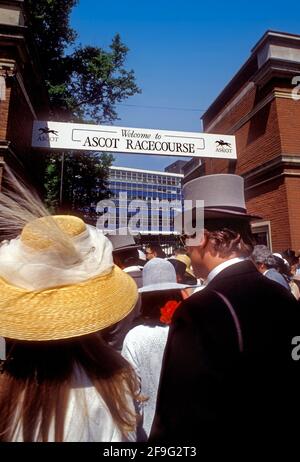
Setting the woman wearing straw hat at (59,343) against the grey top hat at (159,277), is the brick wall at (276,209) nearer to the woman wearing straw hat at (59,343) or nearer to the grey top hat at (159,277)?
the grey top hat at (159,277)

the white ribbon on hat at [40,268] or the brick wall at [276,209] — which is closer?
the white ribbon on hat at [40,268]

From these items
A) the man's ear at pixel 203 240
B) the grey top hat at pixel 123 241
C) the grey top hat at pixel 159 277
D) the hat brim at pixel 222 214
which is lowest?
the grey top hat at pixel 159 277

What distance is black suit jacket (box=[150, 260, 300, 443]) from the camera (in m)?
1.15

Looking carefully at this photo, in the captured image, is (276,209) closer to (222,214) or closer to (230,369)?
(222,214)

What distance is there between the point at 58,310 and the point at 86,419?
37 cm

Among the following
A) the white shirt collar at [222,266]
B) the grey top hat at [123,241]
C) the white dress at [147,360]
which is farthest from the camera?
the grey top hat at [123,241]

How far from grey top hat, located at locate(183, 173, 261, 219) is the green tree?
51.7ft

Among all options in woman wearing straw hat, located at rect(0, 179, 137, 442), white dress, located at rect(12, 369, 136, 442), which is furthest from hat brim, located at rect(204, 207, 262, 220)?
white dress, located at rect(12, 369, 136, 442)

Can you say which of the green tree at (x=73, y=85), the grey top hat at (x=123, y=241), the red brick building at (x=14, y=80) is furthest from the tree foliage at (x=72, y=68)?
the grey top hat at (x=123, y=241)

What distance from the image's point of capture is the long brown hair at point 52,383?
1.03 meters

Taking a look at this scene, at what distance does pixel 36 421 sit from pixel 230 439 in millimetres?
689

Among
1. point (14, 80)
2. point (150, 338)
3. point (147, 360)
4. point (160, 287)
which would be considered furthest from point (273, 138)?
point (147, 360)

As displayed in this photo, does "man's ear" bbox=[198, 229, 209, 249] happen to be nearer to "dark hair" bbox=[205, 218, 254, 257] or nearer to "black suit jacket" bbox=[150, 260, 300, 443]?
"dark hair" bbox=[205, 218, 254, 257]

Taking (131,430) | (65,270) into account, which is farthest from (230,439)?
(65,270)
